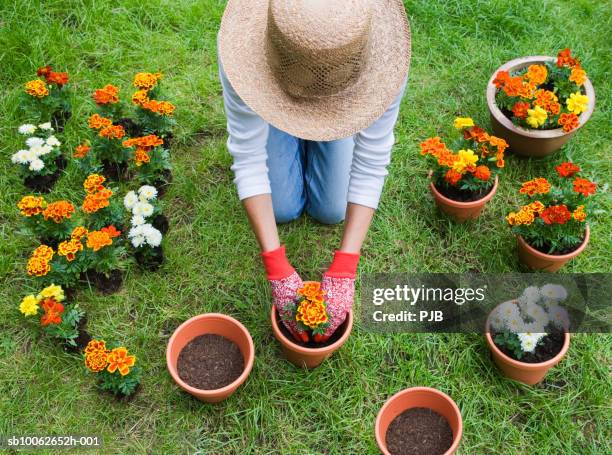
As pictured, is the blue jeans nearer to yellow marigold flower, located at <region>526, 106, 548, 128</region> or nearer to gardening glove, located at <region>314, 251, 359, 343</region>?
gardening glove, located at <region>314, 251, 359, 343</region>

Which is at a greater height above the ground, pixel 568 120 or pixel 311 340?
pixel 568 120

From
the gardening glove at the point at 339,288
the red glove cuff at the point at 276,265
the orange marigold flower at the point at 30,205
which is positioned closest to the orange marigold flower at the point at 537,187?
the gardening glove at the point at 339,288

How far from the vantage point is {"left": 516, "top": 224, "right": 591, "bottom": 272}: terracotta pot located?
273cm

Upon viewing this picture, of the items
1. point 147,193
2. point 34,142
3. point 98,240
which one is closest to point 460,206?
point 147,193

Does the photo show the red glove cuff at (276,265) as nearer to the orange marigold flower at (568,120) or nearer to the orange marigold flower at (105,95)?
the orange marigold flower at (105,95)

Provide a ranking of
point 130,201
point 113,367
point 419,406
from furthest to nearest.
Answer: point 130,201, point 419,406, point 113,367

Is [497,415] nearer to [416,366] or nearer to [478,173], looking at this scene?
[416,366]

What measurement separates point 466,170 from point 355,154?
688 millimetres

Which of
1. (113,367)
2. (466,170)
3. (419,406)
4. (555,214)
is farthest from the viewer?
(466,170)

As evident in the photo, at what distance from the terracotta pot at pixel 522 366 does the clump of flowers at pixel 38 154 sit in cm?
207

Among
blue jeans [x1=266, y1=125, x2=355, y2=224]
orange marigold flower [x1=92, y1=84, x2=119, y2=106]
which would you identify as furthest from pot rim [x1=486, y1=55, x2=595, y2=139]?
orange marigold flower [x1=92, y1=84, x2=119, y2=106]

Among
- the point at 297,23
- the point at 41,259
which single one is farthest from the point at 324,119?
the point at 41,259

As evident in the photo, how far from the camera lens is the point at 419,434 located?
7.56 feet

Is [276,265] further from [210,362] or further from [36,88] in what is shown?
[36,88]
